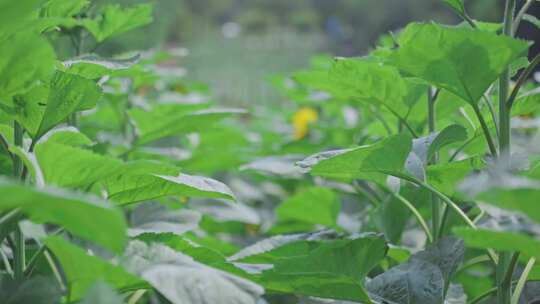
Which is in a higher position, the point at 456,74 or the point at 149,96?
the point at 456,74

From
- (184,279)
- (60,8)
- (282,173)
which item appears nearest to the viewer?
(184,279)

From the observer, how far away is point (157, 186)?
0.77 metres

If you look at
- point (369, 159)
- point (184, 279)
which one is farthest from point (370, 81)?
point (184, 279)

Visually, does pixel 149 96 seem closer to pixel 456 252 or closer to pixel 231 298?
pixel 456 252

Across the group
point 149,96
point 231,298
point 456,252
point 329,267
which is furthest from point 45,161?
point 149,96

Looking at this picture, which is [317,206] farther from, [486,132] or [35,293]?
[35,293]

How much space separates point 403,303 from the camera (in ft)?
2.57


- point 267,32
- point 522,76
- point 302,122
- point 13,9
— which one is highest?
point 13,9

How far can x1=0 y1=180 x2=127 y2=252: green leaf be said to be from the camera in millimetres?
473

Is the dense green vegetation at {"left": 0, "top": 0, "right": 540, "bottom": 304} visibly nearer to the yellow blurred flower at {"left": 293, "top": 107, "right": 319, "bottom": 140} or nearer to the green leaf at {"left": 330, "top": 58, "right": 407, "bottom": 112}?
the green leaf at {"left": 330, "top": 58, "right": 407, "bottom": 112}

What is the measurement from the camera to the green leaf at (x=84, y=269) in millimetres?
586

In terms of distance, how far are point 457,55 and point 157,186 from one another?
0.33m

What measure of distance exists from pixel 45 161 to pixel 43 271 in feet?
1.18

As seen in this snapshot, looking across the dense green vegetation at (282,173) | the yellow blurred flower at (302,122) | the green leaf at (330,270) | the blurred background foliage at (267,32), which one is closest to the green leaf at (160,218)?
the dense green vegetation at (282,173)
